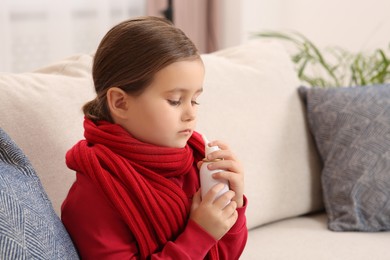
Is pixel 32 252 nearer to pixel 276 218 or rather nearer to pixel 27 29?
pixel 276 218

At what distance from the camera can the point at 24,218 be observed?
989 mm

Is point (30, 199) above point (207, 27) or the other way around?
above

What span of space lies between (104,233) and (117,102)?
0.23 metres

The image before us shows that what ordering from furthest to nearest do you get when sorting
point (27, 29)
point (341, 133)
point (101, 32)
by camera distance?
1. point (101, 32)
2. point (27, 29)
3. point (341, 133)

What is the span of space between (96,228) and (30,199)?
0.15 meters

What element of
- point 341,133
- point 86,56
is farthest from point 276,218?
point 86,56

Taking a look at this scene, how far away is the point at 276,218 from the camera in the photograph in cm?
192

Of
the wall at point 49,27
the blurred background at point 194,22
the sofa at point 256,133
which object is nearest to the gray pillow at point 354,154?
the sofa at point 256,133

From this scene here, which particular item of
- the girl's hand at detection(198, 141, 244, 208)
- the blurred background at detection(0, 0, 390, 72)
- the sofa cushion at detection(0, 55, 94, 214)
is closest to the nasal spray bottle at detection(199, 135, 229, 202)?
the girl's hand at detection(198, 141, 244, 208)

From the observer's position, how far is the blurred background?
3.01 m

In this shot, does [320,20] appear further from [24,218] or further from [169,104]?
[24,218]

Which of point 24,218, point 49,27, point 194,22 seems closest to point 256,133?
point 24,218

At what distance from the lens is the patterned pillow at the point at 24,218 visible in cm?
93

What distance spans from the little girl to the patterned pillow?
8 centimetres
